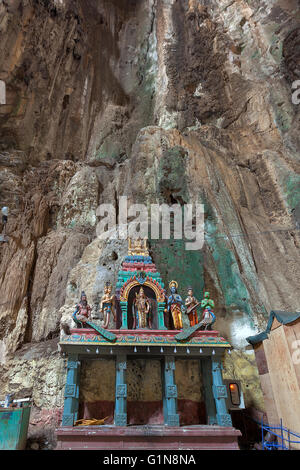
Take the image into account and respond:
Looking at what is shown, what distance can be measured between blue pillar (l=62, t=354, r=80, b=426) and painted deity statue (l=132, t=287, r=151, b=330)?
223cm

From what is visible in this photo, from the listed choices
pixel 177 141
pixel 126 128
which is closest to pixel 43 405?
pixel 177 141

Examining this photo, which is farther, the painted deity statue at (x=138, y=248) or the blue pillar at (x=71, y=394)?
the painted deity statue at (x=138, y=248)

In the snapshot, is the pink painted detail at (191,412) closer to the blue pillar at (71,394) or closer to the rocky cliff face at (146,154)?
the rocky cliff face at (146,154)

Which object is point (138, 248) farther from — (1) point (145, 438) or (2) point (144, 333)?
(1) point (145, 438)

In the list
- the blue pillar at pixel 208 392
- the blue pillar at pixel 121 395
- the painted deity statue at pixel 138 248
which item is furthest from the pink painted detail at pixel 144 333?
the painted deity statue at pixel 138 248

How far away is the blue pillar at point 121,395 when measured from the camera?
7.79 metres

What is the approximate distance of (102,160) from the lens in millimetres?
23000

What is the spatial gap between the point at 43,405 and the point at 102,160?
16.6 meters

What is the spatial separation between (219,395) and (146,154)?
1397 cm

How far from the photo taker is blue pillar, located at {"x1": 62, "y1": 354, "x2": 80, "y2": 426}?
25.1 ft

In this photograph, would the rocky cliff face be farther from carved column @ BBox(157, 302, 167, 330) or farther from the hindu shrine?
carved column @ BBox(157, 302, 167, 330)

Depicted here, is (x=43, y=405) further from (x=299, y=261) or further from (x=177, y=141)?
(x=177, y=141)

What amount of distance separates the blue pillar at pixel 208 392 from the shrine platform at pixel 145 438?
1.30 m

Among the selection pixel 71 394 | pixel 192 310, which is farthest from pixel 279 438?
pixel 71 394
